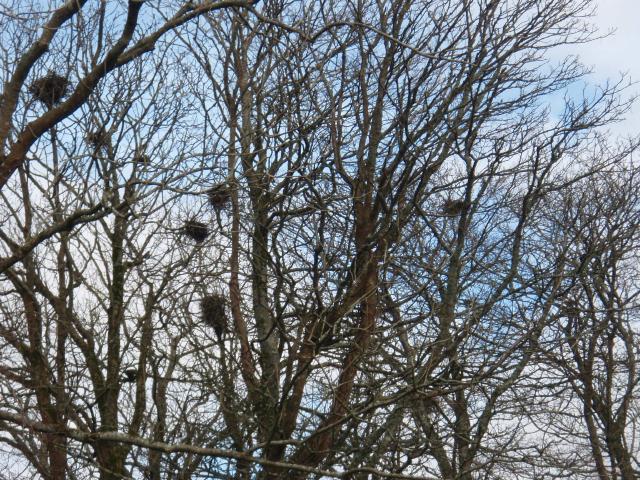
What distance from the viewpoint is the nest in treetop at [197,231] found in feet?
28.2

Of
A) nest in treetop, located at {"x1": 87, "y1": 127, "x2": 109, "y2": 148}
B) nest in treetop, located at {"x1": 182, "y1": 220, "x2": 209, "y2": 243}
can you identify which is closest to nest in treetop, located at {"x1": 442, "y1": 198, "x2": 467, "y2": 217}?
nest in treetop, located at {"x1": 182, "y1": 220, "x2": 209, "y2": 243}

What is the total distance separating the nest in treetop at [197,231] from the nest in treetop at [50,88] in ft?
5.78

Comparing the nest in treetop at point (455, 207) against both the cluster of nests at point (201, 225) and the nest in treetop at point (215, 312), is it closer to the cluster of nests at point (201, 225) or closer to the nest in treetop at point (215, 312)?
the cluster of nests at point (201, 225)

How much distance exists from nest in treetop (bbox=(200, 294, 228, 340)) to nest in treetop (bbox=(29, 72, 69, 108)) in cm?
243

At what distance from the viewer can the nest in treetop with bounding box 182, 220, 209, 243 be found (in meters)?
8.61

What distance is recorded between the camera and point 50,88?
7.86 m

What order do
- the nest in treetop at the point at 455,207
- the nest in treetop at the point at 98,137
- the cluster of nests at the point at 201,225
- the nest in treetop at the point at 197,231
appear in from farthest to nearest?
the nest in treetop at the point at 455,207 < the nest in treetop at the point at 197,231 < the cluster of nests at the point at 201,225 < the nest in treetop at the point at 98,137

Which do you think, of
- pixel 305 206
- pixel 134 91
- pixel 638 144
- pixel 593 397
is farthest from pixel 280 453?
pixel 638 144

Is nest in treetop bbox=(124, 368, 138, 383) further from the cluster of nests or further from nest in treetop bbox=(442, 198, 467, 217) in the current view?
nest in treetop bbox=(442, 198, 467, 217)

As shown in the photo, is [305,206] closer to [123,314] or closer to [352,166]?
[352,166]

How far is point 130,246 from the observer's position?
8.99 metres

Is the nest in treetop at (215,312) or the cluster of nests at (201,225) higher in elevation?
the cluster of nests at (201,225)

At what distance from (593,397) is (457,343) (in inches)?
230

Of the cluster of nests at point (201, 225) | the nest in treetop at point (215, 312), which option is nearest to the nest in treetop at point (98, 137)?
the cluster of nests at point (201, 225)
